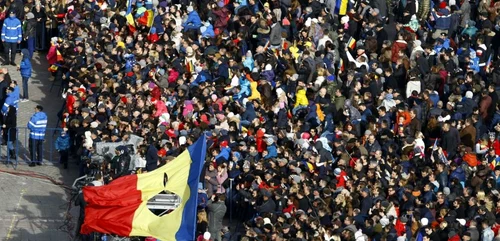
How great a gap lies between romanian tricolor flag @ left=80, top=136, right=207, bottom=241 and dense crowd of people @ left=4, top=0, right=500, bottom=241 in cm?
219

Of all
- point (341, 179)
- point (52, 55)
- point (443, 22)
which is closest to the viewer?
point (341, 179)

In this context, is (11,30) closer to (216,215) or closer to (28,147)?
(28,147)

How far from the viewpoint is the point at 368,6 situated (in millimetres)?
45312

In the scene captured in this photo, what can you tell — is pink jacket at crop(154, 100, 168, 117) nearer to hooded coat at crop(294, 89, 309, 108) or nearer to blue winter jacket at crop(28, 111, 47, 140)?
blue winter jacket at crop(28, 111, 47, 140)

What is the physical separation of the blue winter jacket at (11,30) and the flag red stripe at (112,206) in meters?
13.8

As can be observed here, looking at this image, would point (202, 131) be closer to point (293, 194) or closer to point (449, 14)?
point (293, 194)

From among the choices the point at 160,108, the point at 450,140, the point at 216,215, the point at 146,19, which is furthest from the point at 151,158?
the point at 146,19

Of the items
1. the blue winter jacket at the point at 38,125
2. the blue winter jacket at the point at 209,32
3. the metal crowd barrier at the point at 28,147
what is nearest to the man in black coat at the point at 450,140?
the blue winter jacket at the point at 209,32

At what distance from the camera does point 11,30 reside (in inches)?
1809

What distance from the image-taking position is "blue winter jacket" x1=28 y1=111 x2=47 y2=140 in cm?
4019

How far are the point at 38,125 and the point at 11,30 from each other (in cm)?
643

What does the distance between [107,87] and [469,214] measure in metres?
10.4

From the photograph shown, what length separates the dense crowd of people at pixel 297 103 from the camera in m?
→ 35.5

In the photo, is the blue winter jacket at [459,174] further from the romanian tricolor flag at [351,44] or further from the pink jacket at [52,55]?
the pink jacket at [52,55]
